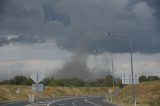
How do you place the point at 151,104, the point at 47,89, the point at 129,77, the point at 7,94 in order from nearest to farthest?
1. the point at 151,104
2. the point at 129,77
3. the point at 7,94
4. the point at 47,89

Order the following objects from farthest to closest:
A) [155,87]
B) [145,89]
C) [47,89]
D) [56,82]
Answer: [56,82], [47,89], [145,89], [155,87]

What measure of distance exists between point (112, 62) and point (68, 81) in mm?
124151

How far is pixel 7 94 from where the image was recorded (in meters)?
98.6

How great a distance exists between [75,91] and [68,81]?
48.5 m

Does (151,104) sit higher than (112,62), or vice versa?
(112,62)

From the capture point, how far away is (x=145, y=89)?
293 feet

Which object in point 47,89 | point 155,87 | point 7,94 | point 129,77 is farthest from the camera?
point 47,89

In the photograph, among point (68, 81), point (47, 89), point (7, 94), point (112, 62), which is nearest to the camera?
point (112, 62)

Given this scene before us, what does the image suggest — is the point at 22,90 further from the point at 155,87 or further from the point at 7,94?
the point at 155,87

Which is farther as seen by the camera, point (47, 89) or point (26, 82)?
point (26, 82)

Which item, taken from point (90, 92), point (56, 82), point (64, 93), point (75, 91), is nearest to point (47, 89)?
point (64, 93)

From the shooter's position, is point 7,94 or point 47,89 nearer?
point 7,94

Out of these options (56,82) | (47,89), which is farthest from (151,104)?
(56,82)

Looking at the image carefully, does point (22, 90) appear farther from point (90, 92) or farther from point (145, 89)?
point (90, 92)
